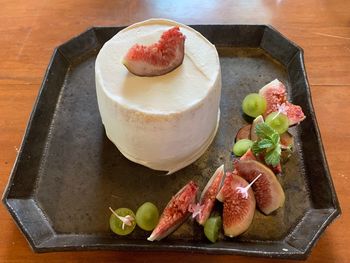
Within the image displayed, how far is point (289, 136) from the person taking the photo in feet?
5.61

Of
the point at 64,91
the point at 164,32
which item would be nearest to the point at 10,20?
the point at 64,91

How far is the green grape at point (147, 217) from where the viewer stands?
1.45m

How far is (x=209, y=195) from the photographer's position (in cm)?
151

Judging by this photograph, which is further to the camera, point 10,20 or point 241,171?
point 10,20

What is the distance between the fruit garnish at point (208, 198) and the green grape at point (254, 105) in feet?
1.08

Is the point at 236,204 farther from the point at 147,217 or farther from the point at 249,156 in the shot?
the point at 147,217

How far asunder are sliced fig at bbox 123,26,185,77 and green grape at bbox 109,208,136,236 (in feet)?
1.78

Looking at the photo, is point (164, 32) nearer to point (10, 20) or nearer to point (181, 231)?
point (181, 231)

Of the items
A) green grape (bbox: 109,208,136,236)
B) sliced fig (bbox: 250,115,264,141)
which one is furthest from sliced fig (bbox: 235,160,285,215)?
green grape (bbox: 109,208,136,236)

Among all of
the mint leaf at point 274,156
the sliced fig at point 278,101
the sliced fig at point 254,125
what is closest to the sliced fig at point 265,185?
the mint leaf at point 274,156

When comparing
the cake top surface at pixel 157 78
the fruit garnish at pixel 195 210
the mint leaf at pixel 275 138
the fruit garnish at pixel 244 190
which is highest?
the cake top surface at pixel 157 78

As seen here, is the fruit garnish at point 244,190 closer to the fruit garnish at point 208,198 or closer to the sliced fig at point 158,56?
the fruit garnish at point 208,198

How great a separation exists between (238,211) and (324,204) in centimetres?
35

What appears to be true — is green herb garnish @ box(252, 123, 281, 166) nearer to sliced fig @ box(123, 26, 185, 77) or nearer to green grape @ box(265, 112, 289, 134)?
green grape @ box(265, 112, 289, 134)
